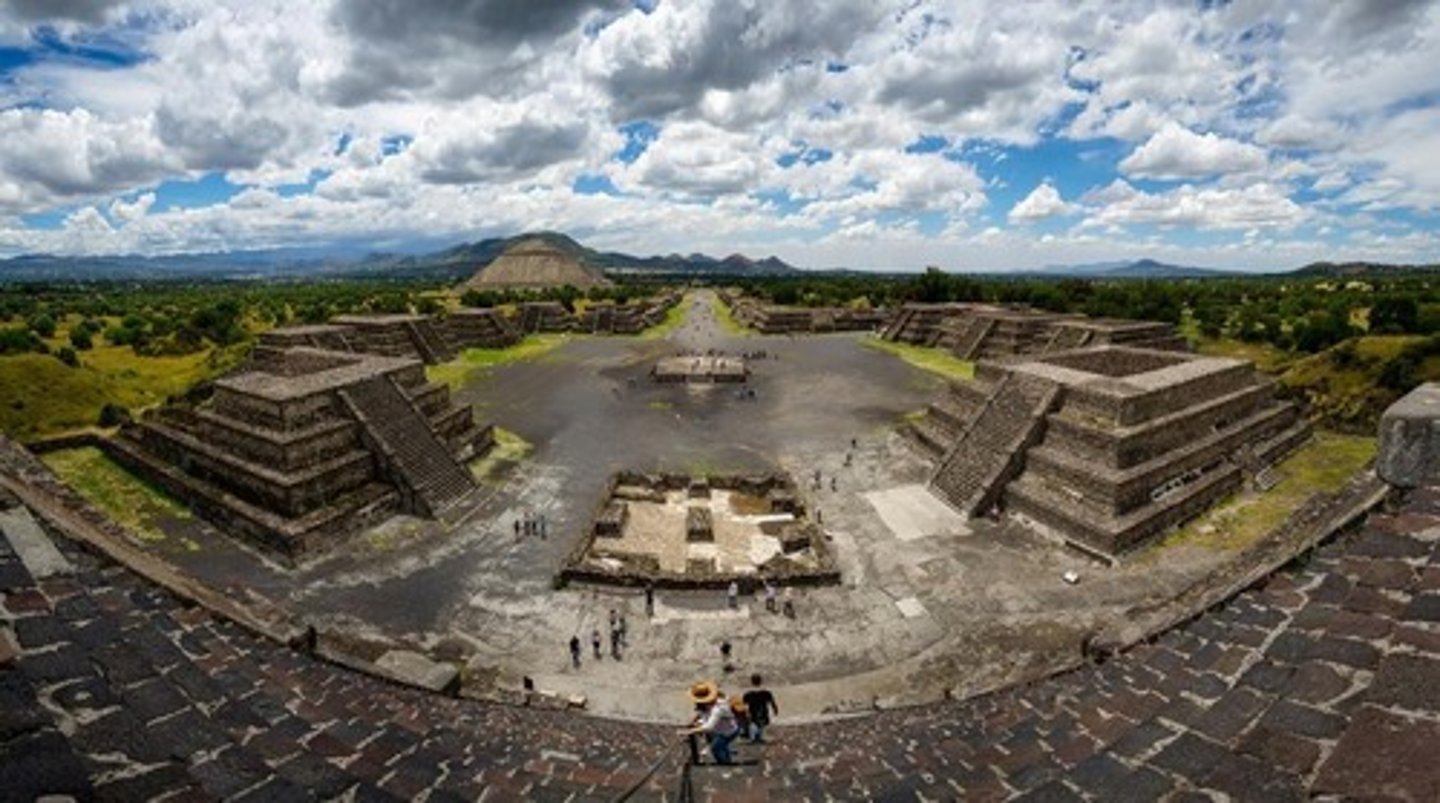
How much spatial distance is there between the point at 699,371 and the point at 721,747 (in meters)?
37.1

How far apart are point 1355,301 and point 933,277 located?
32901 mm

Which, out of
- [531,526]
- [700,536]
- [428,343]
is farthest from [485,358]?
[700,536]

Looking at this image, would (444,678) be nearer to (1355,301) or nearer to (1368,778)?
(1368,778)

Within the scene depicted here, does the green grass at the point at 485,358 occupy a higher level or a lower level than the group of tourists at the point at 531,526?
higher

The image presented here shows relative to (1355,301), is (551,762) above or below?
below

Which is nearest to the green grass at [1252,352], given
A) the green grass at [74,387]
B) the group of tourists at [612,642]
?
the group of tourists at [612,642]

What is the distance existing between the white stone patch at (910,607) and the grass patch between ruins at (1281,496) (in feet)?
23.4

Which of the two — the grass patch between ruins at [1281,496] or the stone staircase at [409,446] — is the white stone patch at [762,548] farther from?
the grass patch between ruins at [1281,496]

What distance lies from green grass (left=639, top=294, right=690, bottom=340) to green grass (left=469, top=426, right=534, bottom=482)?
39495 mm

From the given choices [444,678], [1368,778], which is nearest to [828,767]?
[1368,778]

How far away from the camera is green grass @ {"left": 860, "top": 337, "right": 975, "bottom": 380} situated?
46.9m

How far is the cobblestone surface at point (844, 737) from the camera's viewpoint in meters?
4.13

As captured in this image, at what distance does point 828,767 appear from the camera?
8172mm

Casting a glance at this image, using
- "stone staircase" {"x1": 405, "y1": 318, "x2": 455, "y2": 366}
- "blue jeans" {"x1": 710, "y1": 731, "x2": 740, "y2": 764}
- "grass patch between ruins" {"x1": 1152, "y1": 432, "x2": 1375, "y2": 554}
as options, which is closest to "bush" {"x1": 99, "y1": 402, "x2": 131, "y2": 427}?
"stone staircase" {"x1": 405, "y1": 318, "x2": 455, "y2": 366}
